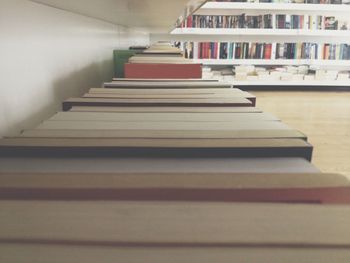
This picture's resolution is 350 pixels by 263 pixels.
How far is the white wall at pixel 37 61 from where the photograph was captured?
57 cm

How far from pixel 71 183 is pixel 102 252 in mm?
91

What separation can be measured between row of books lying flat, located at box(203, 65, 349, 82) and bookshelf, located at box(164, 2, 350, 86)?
6cm

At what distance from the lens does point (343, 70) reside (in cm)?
462

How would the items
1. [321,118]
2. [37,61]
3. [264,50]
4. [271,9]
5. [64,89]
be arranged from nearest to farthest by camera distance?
[37,61], [64,89], [321,118], [271,9], [264,50]

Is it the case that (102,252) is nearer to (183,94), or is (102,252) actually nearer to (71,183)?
(71,183)

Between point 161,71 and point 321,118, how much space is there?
7.98ft

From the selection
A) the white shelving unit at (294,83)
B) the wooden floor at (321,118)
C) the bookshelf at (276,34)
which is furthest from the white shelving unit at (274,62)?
the wooden floor at (321,118)

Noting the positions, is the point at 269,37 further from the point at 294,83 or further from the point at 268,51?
the point at 294,83

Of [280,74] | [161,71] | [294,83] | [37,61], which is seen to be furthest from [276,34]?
[37,61]

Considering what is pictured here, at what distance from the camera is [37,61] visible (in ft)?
2.37

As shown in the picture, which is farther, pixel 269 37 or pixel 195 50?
pixel 269 37

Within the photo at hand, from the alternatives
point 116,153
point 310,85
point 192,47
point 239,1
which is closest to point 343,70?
point 310,85

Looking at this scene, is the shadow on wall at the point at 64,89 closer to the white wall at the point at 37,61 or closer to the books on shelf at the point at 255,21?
the white wall at the point at 37,61

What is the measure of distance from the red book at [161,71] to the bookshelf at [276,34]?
3.27m
